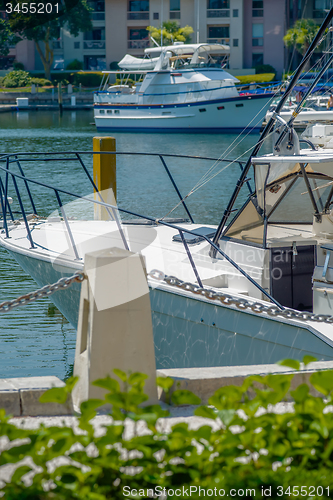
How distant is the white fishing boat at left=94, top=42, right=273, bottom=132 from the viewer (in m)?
37.2

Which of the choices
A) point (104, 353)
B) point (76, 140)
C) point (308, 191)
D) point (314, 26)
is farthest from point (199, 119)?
point (104, 353)

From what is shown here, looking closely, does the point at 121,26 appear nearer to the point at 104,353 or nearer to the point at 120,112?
the point at 120,112

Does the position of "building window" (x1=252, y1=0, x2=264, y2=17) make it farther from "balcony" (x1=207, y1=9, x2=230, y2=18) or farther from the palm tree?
the palm tree

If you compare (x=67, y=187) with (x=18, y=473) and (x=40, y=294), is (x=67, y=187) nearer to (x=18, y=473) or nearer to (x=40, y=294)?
(x=40, y=294)

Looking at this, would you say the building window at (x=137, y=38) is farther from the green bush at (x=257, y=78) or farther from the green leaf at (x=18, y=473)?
the green leaf at (x=18, y=473)

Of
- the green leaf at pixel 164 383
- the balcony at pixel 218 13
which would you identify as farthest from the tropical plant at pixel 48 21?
the green leaf at pixel 164 383

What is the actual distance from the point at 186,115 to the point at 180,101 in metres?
1.34

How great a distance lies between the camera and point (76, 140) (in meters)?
31.0

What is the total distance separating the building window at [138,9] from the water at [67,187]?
2776 cm

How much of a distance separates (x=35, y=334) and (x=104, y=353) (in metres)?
4.69

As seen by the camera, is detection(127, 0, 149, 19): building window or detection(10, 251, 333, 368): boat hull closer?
detection(10, 251, 333, 368): boat hull

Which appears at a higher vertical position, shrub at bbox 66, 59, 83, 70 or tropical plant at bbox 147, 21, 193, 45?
tropical plant at bbox 147, 21, 193, 45

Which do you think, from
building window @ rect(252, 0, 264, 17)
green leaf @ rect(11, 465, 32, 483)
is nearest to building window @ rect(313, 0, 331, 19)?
building window @ rect(252, 0, 264, 17)

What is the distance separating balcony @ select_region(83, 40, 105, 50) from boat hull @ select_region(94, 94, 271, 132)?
3494cm
